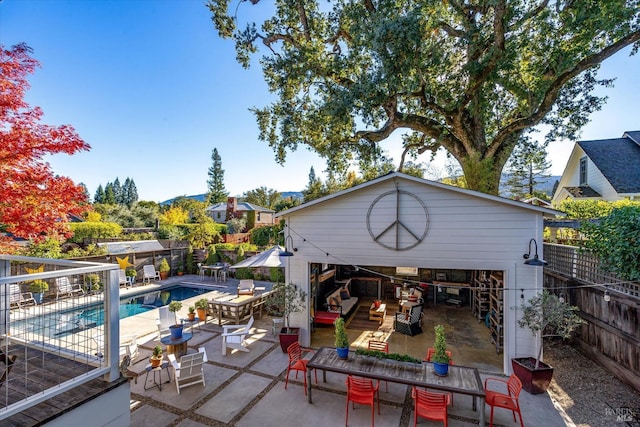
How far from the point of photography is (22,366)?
14.8 ft

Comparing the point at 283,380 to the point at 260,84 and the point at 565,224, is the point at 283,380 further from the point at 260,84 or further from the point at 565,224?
the point at 260,84

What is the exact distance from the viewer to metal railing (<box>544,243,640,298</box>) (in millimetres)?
6211

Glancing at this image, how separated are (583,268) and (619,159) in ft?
42.2

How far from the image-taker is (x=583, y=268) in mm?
7805

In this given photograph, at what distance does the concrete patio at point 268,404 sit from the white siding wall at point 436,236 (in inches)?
73.6

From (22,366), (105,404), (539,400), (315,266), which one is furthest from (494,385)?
(22,366)

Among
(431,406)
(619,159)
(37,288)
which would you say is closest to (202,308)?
(37,288)

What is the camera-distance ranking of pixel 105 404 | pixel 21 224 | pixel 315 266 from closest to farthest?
1. pixel 105 404
2. pixel 21 224
3. pixel 315 266

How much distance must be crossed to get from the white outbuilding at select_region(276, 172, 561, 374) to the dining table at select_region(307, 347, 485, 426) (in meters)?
2.15

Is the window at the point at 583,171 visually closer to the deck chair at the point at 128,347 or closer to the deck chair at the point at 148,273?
the deck chair at the point at 128,347

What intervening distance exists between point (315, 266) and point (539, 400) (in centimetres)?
654

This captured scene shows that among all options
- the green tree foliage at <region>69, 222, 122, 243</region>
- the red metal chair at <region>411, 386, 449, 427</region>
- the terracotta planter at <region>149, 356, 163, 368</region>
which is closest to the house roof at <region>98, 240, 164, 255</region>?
the green tree foliage at <region>69, 222, 122, 243</region>

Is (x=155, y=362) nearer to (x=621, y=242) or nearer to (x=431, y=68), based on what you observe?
(x=621, y=242)

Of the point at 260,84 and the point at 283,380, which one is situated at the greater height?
the point at 260,84
